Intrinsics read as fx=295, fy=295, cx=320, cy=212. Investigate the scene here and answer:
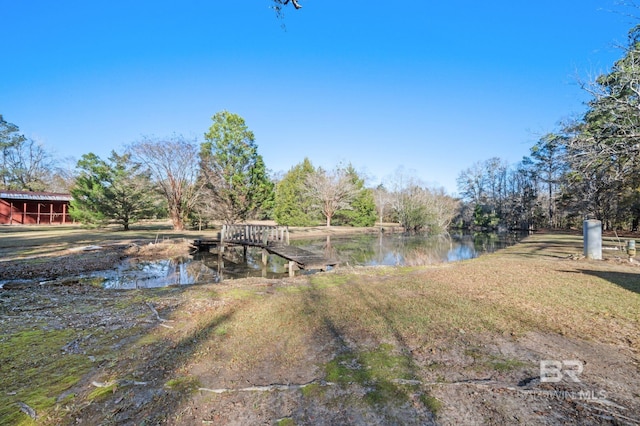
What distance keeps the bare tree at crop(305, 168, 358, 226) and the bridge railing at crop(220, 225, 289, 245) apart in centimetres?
2060

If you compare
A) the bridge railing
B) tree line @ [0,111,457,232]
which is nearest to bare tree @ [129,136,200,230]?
tree line @ [0,111,457,232]

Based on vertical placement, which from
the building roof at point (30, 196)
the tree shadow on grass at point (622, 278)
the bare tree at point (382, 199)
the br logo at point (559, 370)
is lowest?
the br logo at point (559, 370)

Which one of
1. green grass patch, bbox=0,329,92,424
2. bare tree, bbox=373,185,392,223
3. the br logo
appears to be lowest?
green grass patch, bbox=0,329,92,424

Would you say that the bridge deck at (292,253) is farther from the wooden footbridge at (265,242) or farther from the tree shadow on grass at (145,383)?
the tree shadow on grass at (145,383)

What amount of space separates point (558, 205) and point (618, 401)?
37.7m

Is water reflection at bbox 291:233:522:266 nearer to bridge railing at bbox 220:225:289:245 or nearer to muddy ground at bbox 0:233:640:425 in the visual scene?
bridge railing at bbox 220:225:289:245

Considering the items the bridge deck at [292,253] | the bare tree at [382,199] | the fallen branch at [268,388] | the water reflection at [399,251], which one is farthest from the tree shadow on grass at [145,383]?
the bare tree at [382,199]

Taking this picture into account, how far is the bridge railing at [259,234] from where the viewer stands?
1584 centimetres

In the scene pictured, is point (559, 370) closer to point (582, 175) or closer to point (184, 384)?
point (184, 384)

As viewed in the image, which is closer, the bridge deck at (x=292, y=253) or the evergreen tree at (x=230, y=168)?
the bridge deck at (x=292, y=253)

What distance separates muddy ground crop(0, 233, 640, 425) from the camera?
2.47m

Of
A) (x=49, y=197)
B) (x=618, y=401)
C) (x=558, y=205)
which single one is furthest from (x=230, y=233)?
(x=558, y=205)

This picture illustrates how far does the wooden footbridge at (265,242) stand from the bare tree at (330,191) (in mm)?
19967

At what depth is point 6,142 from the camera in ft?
123
